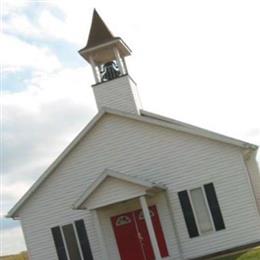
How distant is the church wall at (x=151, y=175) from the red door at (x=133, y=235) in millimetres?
917

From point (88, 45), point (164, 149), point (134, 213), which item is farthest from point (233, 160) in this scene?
point (88, 45)

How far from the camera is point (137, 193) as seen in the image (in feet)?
75.2

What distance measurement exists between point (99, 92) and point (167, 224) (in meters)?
6.38

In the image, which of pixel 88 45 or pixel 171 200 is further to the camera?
pixel 88 45

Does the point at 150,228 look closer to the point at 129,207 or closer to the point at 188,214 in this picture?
the point at 188,214

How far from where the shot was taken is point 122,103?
26297 mm

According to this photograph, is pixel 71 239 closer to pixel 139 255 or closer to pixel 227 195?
pixel 139 255

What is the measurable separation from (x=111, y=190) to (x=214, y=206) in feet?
13.3

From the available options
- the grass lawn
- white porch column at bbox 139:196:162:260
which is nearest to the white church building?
white porch column at bbox 139:196:162:260

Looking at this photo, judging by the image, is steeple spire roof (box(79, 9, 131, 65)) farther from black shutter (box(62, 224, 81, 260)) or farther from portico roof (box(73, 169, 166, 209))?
black shutter (box(62, 224, 81, 260))

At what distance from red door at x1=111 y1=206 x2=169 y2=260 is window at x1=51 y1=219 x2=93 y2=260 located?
1395 millimetres

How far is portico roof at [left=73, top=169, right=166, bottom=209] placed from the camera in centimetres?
2286

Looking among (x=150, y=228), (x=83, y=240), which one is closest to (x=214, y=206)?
(x=150, y=228)

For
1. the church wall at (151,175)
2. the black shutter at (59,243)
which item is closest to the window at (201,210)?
the church wall at (151,175)
